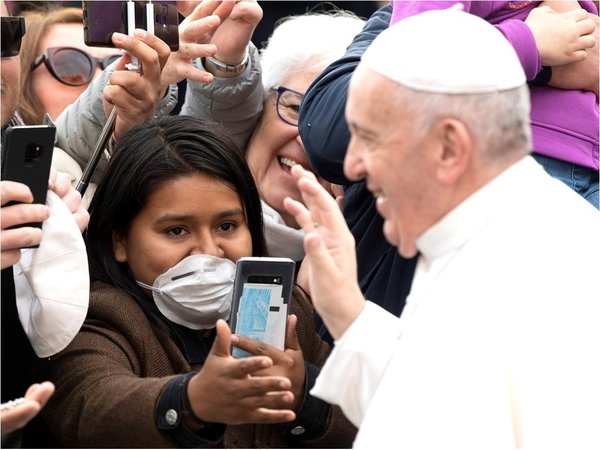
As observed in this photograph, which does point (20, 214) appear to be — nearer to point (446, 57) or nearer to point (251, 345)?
point (251, 345)

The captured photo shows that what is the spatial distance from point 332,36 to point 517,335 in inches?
99.2

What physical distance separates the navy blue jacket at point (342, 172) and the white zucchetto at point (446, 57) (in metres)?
0.74

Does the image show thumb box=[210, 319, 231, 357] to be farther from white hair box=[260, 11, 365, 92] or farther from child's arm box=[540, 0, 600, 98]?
white hair box=[260, 11, 365, 92]

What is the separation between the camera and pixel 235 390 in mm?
3072

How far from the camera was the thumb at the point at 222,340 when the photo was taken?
3.06 metres

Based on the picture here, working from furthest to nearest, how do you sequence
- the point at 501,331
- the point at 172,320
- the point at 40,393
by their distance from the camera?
the point at 172,320 → the point at 40,393 → the point at 501,331

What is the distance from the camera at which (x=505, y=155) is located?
2.53 m

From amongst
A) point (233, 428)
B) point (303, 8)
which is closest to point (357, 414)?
point (233, 428)

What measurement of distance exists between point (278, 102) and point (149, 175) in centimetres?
100

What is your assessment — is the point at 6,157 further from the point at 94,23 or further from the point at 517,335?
the point at 517,335

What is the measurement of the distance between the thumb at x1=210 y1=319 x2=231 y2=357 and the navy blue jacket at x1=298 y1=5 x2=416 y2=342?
57cm

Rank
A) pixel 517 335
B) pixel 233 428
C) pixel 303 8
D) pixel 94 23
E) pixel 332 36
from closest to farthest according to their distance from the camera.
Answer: pixel 517 335 → pixel 233 428 → pixel 94 23 → pixel 332 36 → pixel 303 8

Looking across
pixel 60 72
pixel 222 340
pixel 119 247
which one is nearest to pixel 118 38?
pixel 119 247

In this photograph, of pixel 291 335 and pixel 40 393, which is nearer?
pixel 40 393
